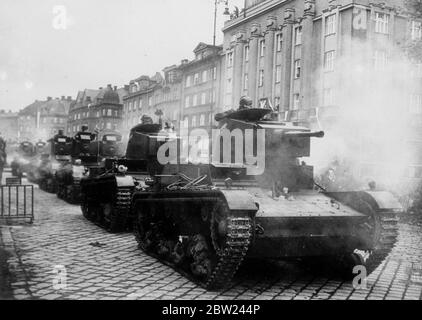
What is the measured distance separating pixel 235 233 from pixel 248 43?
14.9 m

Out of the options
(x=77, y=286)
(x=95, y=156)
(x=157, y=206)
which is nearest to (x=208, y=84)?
(x=95, y=156)

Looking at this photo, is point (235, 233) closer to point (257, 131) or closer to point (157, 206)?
point (257, 131)

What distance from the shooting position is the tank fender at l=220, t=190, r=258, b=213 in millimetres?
5641

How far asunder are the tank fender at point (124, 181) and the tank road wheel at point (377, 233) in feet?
17.1

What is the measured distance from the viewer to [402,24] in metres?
18.0

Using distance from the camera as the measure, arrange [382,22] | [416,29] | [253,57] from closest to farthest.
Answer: [382,22]
[416,29]
[253,57]

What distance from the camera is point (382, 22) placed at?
48.7 feet

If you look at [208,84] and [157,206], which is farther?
[208,84]

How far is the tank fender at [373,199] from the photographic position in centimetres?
648

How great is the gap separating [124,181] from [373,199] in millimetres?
5567

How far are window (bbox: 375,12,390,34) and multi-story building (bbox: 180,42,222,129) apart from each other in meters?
6.86

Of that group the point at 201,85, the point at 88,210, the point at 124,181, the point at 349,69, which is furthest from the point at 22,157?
the point at 349,69

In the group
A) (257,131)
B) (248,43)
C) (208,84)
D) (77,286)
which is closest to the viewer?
(77,286)

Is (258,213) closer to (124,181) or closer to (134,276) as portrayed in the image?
(134,276)
